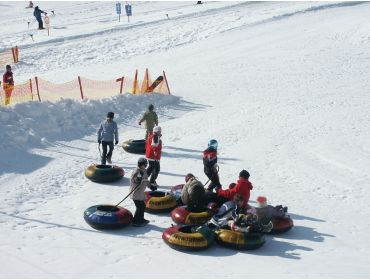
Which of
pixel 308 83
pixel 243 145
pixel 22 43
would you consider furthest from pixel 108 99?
pixel 22 43

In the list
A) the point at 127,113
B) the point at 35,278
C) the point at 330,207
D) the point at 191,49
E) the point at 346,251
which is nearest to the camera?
the point at 35,278

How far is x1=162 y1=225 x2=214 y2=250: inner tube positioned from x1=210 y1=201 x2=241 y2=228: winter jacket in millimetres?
654

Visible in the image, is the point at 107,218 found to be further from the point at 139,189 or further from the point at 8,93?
the point at 8,93

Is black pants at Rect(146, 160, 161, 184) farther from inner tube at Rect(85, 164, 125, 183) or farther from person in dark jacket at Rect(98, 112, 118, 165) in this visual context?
person in dark jacket at Rect(98, 112, 118, 165)

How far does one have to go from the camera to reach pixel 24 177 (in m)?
15.6

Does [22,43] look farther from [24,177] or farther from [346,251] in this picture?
[346,251]

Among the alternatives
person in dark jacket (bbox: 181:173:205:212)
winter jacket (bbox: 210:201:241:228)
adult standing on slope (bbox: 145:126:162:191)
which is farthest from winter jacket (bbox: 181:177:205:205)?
adult standing on slope (bbox: 145:126:162:191)

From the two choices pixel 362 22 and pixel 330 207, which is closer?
pixel 330 207

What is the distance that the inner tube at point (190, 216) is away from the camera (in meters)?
12.4

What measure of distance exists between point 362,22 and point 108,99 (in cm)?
2195

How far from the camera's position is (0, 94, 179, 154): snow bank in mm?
18234

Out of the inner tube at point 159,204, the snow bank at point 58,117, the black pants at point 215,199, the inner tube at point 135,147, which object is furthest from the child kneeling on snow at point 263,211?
the snow bank at point 58,117

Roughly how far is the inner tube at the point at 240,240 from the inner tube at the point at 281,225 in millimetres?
732

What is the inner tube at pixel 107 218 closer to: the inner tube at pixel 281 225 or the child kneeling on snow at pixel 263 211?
the child kneeling on snow at pixel 263 211
